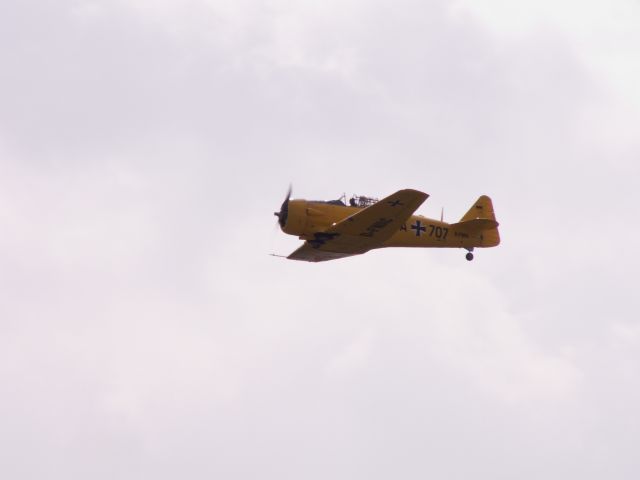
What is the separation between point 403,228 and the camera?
34219 millimetres

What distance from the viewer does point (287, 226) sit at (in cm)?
3256

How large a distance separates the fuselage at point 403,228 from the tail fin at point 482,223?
0.03 m

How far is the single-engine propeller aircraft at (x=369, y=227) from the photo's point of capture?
3134 centimetres

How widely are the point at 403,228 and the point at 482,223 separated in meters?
2.66

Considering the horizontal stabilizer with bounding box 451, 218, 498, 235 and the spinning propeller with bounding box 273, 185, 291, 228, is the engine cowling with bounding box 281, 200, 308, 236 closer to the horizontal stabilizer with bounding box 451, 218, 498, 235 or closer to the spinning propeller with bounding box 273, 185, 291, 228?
the spinning propeller with bounding box 273, 185, 291, 228

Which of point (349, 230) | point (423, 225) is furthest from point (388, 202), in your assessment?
point (423, 225)

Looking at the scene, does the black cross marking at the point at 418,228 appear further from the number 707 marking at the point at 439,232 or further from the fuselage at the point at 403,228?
the number 707 marking at the point at 439,232

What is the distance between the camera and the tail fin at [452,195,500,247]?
116 ft

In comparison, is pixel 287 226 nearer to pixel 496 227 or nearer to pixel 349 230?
pixel 349 230

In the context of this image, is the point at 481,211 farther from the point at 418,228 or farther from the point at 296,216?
the point at 296,216

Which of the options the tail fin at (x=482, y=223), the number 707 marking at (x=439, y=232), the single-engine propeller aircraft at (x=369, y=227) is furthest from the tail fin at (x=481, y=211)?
the number 707 marking at (x=439, y=232)

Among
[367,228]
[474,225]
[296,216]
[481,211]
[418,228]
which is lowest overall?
[367,228]

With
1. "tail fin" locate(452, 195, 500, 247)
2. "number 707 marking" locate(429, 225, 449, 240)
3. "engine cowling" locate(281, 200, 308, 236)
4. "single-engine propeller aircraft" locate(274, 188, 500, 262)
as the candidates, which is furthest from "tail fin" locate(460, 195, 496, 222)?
"engine cowling" locate(281, 200, 308, 236)

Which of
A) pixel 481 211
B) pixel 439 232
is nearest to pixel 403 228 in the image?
pixel 439 232
